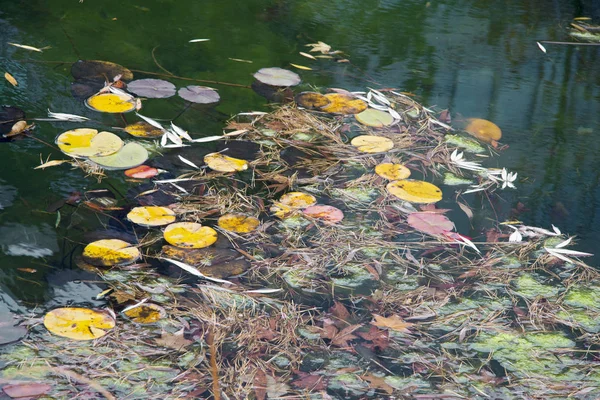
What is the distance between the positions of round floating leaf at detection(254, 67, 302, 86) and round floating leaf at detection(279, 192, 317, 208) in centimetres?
78

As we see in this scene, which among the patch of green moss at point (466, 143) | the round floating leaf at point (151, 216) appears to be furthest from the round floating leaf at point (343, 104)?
the round floating leaf at point (151, 216)

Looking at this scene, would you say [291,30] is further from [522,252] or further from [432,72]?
[522,252]

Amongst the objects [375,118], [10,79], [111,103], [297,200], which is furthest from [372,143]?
[10,79]

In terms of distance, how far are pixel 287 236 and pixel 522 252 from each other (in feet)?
2.29

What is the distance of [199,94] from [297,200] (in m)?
0.76

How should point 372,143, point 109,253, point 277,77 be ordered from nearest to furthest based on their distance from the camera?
1. point 109,253
2. point 372,143
3. point 277,77

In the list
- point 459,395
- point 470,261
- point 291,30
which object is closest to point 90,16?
point 291,30

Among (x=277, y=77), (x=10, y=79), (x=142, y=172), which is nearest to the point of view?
(x=142, y=172)

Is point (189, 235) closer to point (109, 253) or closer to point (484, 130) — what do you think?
point (109, 253)

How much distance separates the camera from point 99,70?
2590 mm

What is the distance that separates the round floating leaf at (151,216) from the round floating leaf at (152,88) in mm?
734

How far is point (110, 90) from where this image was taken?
8.10 ft

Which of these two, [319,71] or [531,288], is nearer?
[531,288]

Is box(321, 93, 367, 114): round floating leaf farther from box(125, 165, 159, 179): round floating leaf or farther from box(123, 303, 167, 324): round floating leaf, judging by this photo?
box(123, 303, 167, 324): round floating leaf
